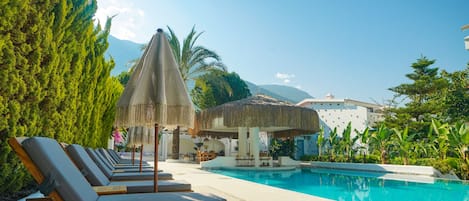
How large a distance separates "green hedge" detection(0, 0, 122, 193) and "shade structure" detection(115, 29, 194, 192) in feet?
4.10

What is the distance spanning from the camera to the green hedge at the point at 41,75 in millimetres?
3730

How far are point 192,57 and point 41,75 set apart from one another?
16.5m

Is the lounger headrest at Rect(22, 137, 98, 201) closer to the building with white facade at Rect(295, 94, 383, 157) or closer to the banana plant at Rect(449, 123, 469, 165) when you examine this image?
the banana plant at Rect(449, 123, 469, 165)

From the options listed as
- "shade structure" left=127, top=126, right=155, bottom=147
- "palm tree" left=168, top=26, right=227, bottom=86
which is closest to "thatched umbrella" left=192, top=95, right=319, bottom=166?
"palm tree" left=168, top=26, right=227, bottom=86

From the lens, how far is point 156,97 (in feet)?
12.2

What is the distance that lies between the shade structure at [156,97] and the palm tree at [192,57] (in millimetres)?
16258

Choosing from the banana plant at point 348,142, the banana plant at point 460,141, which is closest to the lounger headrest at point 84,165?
the banana plant at point 460,141

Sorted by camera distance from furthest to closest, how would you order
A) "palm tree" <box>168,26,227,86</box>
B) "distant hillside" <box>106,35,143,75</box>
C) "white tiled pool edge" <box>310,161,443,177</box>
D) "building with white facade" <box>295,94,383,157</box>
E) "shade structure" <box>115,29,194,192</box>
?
"distant hillside" <box>106,35,143,75</box>
"building with white facade" <box>295,94,383,157</box>
"palm tree" <box>168,26,227,86</box>
"white tiled pool edge" <box>310,161,443,177</box>
"shade structure" <box>115,29,194,192</box>

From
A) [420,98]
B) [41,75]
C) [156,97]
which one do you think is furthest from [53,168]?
[420,98]

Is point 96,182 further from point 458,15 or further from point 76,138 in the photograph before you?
point 458,15

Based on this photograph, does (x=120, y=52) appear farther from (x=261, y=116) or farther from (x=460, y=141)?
(x=460, y=141)

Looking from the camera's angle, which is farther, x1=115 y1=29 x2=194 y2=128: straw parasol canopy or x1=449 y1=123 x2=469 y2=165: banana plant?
x1=449 y1=123 x2=469 y2=165: banana plant

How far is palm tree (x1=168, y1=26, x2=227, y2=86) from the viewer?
2045 centimetres

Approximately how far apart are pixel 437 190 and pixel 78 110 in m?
9.93
